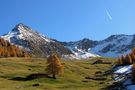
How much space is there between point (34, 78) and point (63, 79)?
1062 cm

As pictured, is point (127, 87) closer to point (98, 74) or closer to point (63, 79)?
point (63, 79)

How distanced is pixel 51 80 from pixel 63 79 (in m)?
5.74

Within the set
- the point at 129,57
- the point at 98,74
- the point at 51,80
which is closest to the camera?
the point at 51,80

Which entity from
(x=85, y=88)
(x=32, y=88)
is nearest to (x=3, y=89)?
(x=32, y=88)

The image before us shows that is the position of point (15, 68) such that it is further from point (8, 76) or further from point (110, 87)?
point (110, 87)

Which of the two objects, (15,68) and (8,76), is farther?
(15,68)

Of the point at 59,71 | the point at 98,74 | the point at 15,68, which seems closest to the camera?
the point at 59,71

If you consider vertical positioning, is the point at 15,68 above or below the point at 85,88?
above

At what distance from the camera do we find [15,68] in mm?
158500

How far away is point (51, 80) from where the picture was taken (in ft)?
429

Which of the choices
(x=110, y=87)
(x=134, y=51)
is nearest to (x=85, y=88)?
(x=110, y=87)

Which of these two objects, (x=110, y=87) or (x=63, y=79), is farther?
(x=63, y=79)

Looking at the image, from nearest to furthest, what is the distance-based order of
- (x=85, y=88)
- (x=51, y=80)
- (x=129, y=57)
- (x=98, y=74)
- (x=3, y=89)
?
(x=3, y=89), (x=85, y=88), (x=51, y=80), (x=98, y=74), (x=129, y=57)

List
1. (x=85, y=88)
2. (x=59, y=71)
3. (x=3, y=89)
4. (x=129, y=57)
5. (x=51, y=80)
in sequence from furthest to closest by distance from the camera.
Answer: (x=129, y=57), (x=59, y=71), (x=51, y=80), (x=85, y=88), (x=3, y=89)
